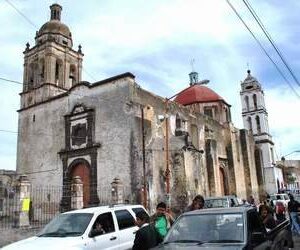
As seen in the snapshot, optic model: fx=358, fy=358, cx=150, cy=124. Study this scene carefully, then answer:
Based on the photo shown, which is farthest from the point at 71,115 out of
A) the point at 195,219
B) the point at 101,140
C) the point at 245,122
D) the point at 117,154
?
the point at 245,122

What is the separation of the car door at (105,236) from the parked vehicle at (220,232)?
Answer: 197cm

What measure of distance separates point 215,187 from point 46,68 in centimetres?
1721

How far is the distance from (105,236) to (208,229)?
2736 mm

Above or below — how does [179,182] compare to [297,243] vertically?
above

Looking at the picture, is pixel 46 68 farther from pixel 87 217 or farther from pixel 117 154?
pixel 87 217

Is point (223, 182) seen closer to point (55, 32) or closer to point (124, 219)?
point (55, 32)

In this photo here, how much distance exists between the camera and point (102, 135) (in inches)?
923

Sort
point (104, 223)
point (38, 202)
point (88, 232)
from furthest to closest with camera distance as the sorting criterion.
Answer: point (38, 202), point (104, 223), point (88, 232)

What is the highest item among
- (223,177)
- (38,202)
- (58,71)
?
(58,71)

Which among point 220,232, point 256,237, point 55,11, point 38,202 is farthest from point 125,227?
point 55,11

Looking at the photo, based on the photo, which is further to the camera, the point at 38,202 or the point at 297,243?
the point at 38,202

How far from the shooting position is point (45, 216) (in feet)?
78.3

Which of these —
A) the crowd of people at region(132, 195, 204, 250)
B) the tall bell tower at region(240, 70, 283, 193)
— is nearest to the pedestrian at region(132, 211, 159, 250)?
the crowd of people at region(132, 195, 204, 250)

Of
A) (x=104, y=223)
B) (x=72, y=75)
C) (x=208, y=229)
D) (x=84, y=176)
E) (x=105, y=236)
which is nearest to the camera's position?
(x=208, y=229)
